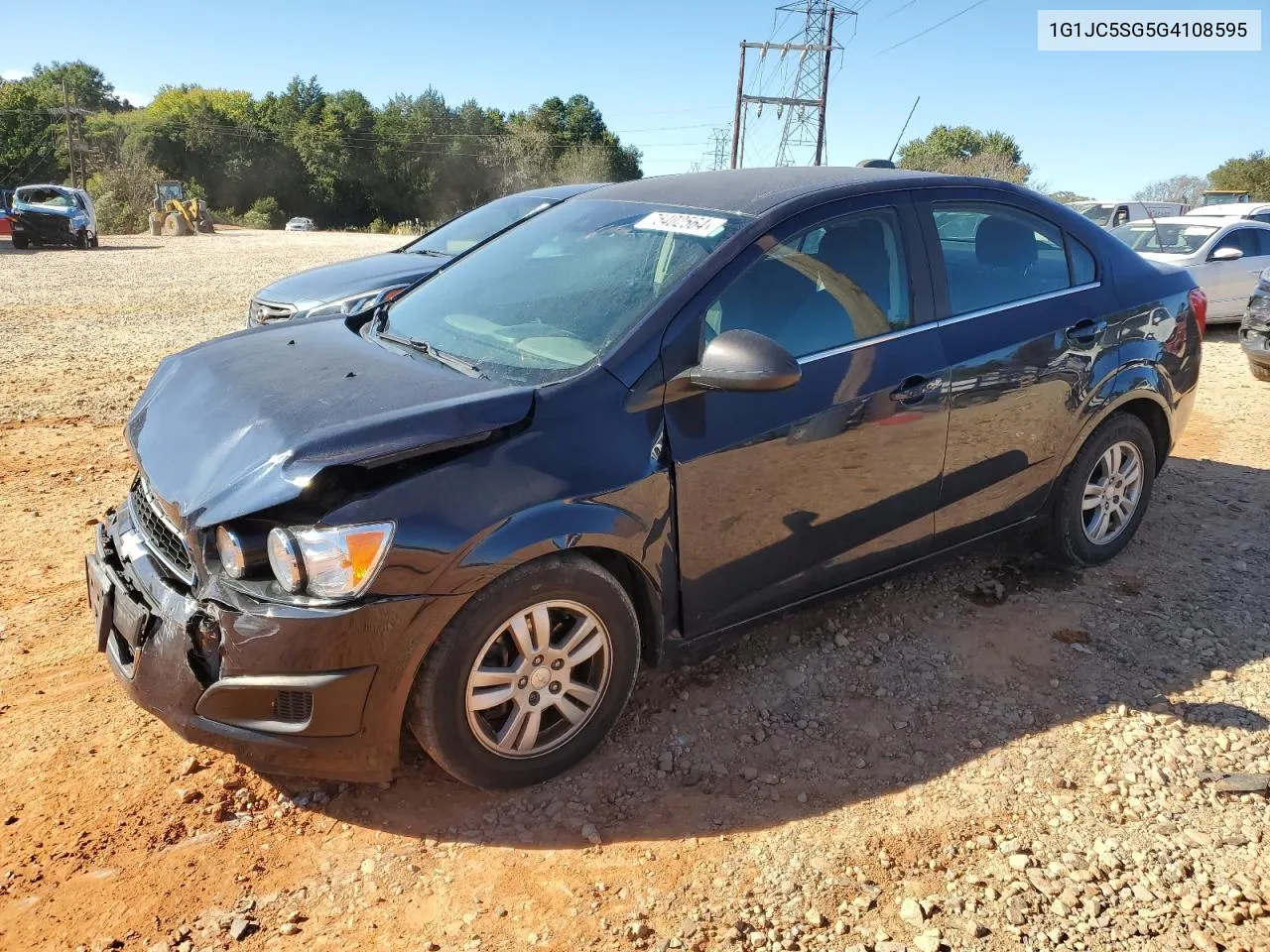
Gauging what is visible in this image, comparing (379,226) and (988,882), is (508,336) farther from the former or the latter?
(379,226)

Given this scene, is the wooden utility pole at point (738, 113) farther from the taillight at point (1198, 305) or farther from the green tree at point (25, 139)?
the green tree at point (25, 139)

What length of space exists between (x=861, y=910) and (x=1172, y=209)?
21031mm

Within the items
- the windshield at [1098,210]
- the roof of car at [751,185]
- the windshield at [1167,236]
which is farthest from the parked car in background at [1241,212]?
the roof of car at [751,185]

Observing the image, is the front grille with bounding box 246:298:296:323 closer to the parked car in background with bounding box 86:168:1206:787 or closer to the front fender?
the parked car in background with bounding box 86:168:1206:787

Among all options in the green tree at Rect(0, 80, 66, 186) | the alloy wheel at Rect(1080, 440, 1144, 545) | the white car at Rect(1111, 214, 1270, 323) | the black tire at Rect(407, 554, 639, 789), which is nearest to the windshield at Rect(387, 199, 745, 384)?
the black tire at Rect(407, 554, 639, 789)

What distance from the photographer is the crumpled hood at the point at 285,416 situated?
253 centimetres

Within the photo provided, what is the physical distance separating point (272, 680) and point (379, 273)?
5.65m

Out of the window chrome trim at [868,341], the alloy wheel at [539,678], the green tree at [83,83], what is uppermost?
the green tree at [83,83]

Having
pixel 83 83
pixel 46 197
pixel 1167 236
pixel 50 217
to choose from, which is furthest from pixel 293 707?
pixel 83 83

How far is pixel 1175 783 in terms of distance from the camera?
9.80 ft

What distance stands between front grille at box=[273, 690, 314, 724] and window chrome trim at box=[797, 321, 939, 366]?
181 cm

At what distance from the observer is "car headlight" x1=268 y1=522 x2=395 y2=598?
243cm

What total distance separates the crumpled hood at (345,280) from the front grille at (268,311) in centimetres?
4

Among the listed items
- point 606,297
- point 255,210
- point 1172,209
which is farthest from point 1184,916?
point 255,210
